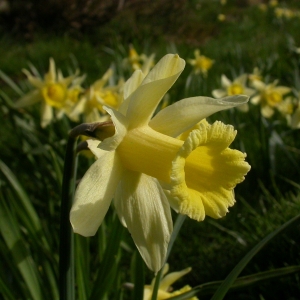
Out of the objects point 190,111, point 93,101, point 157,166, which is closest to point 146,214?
point 157,166

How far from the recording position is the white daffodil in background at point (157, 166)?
0.85 m

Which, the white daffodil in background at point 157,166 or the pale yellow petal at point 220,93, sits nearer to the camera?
the white daffodil in background at point 157,166

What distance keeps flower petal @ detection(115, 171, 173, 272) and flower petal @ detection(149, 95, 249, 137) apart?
144 millimetres

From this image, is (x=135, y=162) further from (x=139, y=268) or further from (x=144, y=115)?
(x=139, y=268)

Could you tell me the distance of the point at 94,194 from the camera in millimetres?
836

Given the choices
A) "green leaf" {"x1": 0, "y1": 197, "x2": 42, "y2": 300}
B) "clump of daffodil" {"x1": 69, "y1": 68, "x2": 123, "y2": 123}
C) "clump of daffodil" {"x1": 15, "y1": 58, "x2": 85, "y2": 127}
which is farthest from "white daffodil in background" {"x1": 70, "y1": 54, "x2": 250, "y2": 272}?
"clump of daffodil" {"x1": 15, "y1": 58, "x2": 85, "y2": 127}

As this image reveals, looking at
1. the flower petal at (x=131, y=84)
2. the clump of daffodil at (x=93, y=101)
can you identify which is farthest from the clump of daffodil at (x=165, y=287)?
the clump of daffodil at (x=93, y=101)

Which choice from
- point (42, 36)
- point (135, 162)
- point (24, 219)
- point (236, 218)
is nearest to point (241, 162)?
point (135, 162)

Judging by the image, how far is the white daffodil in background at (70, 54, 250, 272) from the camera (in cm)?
85

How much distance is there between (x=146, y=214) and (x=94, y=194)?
161 mm

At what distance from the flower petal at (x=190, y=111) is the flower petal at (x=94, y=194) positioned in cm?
16

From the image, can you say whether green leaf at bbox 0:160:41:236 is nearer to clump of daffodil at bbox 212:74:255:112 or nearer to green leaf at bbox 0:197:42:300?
green leaf at bbox 0:197:42:300

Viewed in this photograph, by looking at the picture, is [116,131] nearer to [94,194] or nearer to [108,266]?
[94,194]

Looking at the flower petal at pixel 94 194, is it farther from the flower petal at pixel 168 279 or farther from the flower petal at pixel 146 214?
the flower petal at pixel 168 279
